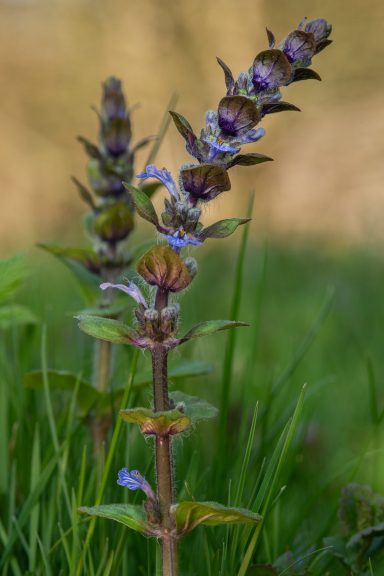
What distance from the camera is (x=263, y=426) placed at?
1580 mm

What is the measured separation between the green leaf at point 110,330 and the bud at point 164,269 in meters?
0.07

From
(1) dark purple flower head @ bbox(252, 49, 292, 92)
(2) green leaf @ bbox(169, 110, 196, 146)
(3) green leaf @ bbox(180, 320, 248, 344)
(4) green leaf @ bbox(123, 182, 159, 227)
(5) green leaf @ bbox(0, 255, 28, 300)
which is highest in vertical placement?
(1) dark purple flower head @ bbox(252, 49, 292, 92)

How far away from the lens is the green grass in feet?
3.90

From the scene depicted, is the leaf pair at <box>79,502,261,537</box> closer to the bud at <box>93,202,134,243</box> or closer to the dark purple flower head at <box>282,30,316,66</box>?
the dark purple flower head at <box>282,30,316,66</box>

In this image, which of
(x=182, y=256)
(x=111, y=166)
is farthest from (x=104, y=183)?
(x=182, y=256)

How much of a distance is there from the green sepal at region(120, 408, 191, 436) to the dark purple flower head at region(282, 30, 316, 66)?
0.44 meters

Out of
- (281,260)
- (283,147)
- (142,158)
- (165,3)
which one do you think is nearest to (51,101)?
(142,158)

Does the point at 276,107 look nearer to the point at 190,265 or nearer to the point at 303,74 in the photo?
the point at 303,74

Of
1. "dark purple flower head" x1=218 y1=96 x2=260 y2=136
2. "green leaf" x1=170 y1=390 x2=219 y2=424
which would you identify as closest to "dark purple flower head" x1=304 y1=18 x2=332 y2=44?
"dark purple flower head" x1=218 y1=96 x2=260 y2=136

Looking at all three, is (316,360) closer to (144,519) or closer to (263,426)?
(263,426)

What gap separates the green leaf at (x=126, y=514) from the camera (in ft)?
3.13

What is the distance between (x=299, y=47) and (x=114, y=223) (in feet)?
2.47

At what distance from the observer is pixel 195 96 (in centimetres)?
747

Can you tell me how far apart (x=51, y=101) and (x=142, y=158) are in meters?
1.15
